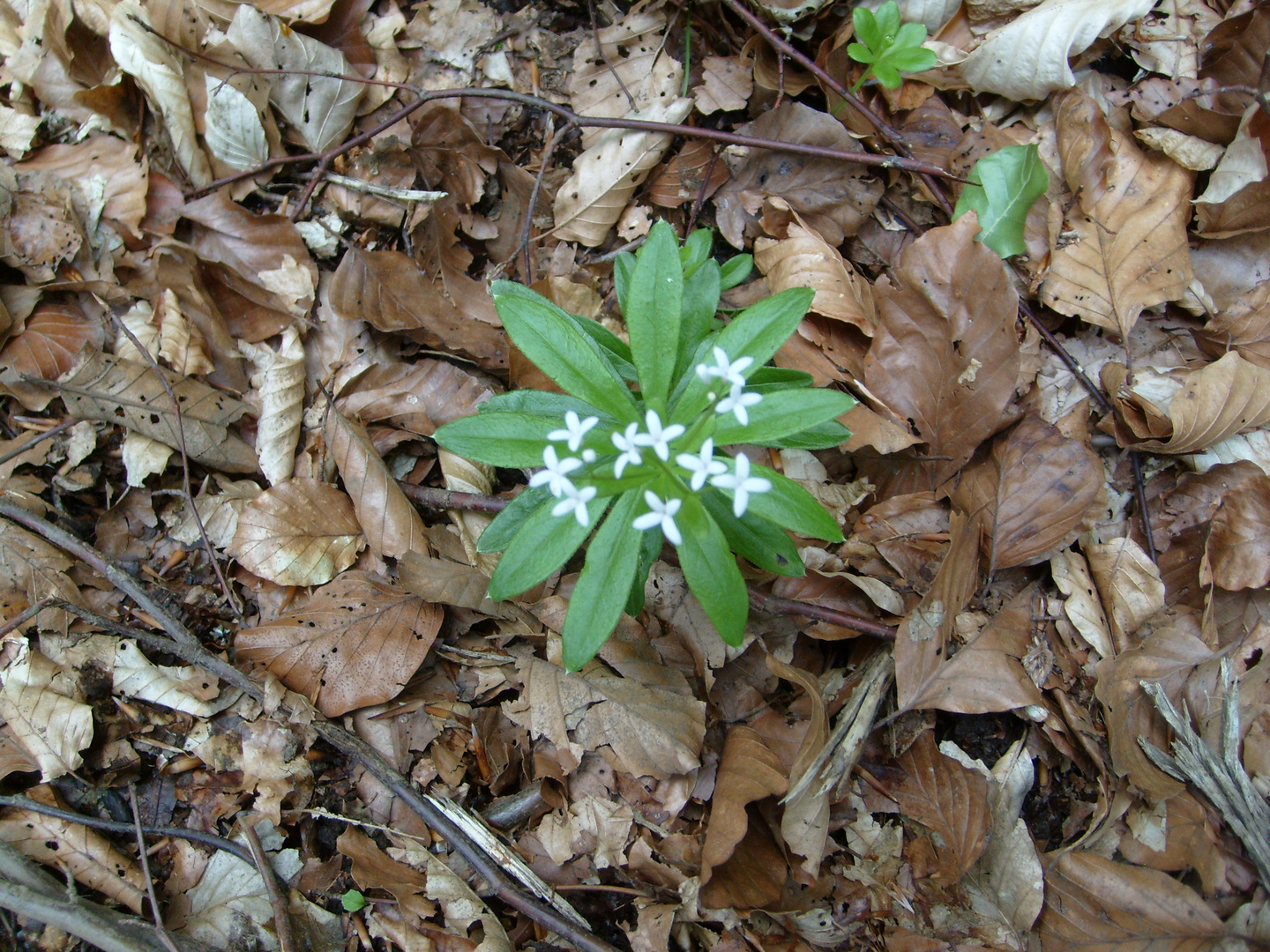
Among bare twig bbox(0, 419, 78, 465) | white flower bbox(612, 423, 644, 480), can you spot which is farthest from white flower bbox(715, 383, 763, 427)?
bare twig bbox(0, 419, 78, 465)

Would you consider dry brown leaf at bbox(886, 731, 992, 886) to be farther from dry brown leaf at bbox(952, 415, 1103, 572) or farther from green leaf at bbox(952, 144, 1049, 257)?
green leaf at bbox(952, 144, 1049, 257)

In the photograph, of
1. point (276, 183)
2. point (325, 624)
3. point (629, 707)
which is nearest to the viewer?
point (629, 707)

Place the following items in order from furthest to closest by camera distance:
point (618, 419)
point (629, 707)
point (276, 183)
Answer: point (276, 183) → point (629, 707) → point (618, 419)

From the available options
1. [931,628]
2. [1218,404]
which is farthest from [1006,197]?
[931,628]

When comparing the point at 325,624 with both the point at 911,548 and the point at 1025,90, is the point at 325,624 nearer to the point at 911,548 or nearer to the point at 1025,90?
the point at 911,548

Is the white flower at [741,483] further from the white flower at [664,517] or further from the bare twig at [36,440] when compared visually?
the bare twig at [36,440]

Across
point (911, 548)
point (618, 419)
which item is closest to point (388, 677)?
point (618, 419)

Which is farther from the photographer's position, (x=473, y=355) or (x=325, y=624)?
(x=473, y=355)

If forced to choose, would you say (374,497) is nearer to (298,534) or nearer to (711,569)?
(298,534)
